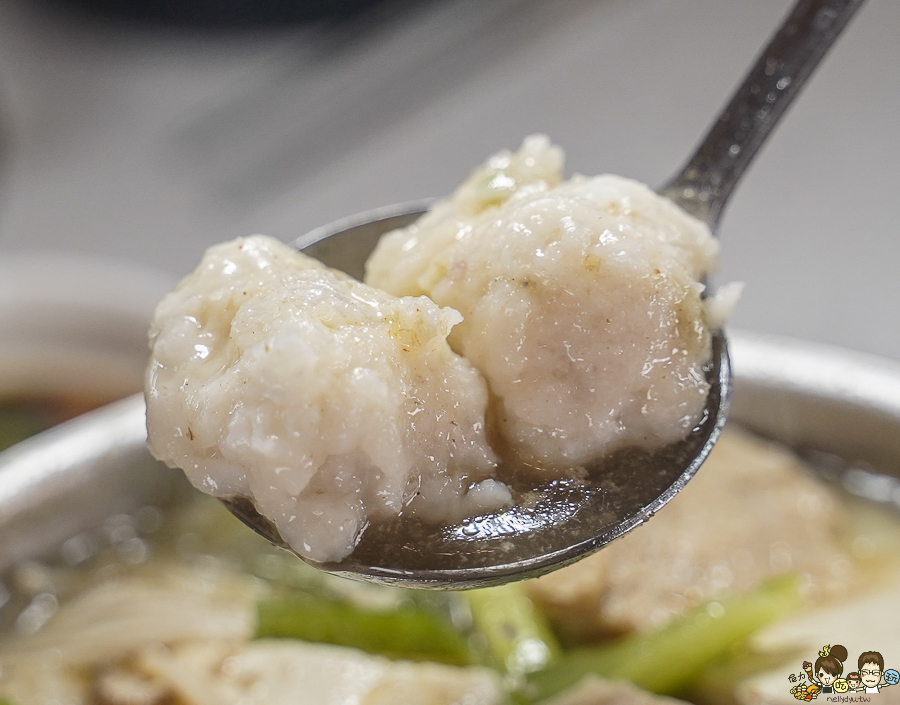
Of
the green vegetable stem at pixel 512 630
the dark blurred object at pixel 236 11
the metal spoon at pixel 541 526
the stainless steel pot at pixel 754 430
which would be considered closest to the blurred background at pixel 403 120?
the dark blurred object at pixel 236 11

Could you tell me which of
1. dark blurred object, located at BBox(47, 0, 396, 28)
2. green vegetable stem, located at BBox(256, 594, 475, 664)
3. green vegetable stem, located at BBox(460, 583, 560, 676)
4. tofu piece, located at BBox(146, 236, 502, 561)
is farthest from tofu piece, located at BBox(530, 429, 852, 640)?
dark blurred object, located at BBox(47, 0, 396, 28)

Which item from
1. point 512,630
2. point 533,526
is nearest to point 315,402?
point 533,526

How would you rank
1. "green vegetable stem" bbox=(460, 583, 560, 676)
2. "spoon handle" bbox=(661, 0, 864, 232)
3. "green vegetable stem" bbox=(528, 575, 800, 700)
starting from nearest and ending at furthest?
"spoon handle" bbox=(661, 0, 864, 232) < "green vegetable stem" bbox=(528, 575, 800, 700) < "green vegetable stem" bbox=(460, 583, 560, 676)

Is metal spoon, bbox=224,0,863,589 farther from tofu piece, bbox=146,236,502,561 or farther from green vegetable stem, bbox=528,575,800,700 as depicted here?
green vegetable stem, bbox=528,575,800,700

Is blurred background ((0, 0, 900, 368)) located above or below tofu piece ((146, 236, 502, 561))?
below

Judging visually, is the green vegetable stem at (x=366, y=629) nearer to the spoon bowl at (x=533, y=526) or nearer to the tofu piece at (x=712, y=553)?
the tofu piece at (x=712, y=553)

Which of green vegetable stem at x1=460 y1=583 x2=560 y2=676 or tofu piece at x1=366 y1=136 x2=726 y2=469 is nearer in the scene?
tofu piece at x1=366 y1=136 x2=726 y2=469

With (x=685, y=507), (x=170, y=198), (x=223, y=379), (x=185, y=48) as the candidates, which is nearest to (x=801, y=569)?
(x=685, y=507)
